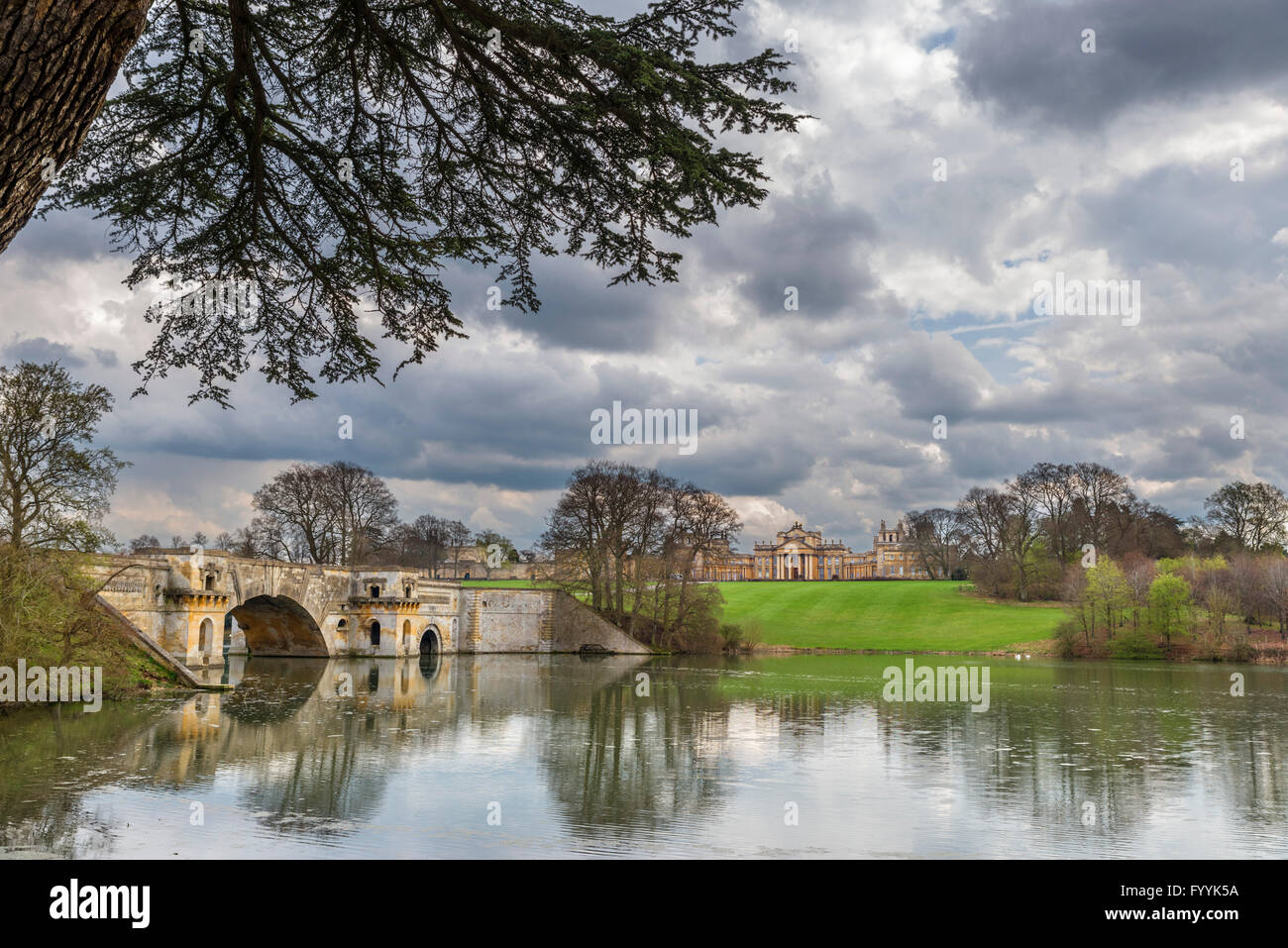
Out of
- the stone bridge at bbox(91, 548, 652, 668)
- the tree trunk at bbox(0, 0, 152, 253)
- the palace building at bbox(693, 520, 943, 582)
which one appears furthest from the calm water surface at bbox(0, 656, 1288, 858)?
the palace building at bbox(693, 520, 943, 582)

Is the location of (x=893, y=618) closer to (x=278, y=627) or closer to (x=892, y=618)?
(x=892, y=618)

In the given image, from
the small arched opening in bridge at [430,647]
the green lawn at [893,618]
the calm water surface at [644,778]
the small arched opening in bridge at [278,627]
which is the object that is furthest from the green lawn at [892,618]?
the calm water surface at [644,778]

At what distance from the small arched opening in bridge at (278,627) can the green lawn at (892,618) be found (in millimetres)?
23749

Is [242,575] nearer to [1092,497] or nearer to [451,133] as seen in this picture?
[451,133]

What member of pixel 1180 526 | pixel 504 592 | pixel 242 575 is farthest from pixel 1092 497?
pixel 242 575

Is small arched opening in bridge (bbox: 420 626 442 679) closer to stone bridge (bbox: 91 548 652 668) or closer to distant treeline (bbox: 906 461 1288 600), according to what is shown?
stone bridge (bbox: 91 548 652 668)

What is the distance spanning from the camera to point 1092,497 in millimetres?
59594

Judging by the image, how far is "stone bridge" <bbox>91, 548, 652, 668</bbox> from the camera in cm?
2914

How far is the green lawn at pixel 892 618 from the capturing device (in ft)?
160

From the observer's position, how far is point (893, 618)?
2215 inches

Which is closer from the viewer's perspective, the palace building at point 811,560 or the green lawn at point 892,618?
the green lawn at point 892,618

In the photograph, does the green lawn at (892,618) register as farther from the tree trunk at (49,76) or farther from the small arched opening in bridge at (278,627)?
the tree trunk at (49,76)

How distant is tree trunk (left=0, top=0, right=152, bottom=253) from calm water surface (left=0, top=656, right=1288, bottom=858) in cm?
635

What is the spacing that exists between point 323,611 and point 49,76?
39.0 m
